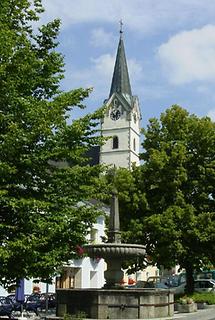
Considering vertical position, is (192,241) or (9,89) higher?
(9,89)

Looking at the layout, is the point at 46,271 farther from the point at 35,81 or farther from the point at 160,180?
the point at 160,180

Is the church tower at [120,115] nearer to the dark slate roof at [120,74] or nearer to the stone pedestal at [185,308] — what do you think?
the dark slate roof at [120,74]

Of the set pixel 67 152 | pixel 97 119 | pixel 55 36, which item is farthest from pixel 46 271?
pixel 55 36

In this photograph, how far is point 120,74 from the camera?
114125 mm

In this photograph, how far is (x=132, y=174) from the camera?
3284 centimetres

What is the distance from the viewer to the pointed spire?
114m

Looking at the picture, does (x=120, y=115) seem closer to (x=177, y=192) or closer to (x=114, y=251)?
(x=177, y=192)

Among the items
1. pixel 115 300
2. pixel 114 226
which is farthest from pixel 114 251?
pixel 114 226

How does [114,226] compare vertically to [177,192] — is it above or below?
below

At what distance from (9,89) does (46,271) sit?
4.41 metres

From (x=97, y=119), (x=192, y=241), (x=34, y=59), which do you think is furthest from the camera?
(x=192, y=241)

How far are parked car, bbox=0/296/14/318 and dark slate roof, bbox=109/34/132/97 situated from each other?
295ft

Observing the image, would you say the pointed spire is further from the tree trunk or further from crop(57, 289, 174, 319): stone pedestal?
crop(57, 289, 174, 319): stone pedestal

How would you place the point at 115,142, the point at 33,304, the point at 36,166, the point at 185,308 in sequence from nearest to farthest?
the point at 36,166, the point at 185,308, the point at 33,304, the point at 115,142
